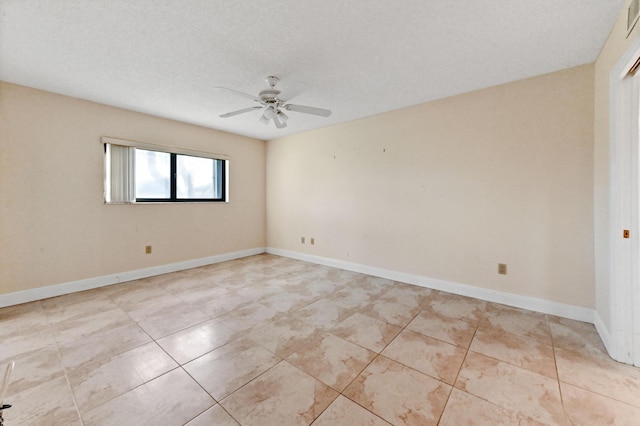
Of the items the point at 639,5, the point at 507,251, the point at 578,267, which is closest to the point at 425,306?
the point at 507,251

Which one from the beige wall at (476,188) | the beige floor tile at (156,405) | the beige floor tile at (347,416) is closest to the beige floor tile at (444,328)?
the beige wall at (476,188)

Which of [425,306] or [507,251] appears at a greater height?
[507,251]

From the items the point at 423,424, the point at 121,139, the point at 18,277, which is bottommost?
the point at 423,424

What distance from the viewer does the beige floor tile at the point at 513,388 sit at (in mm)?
1407

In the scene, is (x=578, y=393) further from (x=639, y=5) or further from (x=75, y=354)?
(x=75, y=354)

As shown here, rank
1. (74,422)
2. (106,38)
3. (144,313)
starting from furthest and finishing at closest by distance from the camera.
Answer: (144,313)
(106,38)
(74,422)

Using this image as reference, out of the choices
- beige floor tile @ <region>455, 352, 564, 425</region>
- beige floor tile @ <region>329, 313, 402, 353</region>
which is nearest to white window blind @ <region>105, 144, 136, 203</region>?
beige floor tile @ <region>329, 313, 402, 353</region>

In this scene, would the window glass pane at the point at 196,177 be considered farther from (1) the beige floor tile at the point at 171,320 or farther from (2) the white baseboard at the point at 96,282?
(1) the beige floor tile at the point at 171,320

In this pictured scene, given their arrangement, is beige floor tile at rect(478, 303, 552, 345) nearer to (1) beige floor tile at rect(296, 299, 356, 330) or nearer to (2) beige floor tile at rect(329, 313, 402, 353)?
(2) beige floor tile at rect(329, 313, 402, 353)

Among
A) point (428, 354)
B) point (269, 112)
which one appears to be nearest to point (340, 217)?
point (269, 112)

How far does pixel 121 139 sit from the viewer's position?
351 centimetres

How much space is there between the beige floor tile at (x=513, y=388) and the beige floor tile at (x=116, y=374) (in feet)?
6.70

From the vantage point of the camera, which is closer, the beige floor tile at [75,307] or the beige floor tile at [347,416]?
the beige floor tile at [347,416]

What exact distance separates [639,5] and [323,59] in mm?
2035
